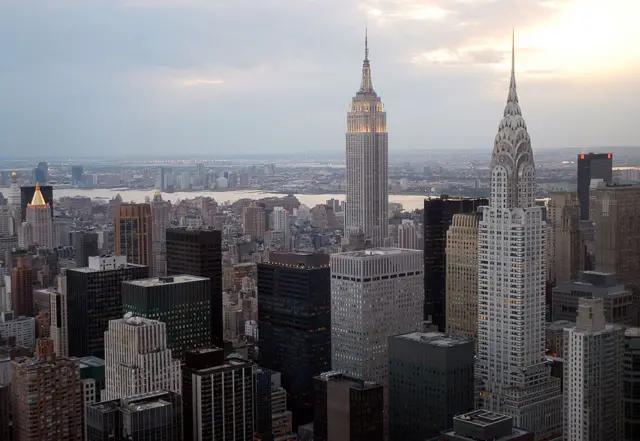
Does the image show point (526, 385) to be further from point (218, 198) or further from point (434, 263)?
point (218, 198)

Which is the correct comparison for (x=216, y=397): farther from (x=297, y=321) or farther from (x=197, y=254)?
(x=197, y=254)

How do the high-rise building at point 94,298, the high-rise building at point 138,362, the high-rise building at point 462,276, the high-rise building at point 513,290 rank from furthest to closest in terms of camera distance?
the high-rise building at point 462,276
the high-rise building at point 94,298
the high-rise building at point 513,290
the high-rise building at point 138,362

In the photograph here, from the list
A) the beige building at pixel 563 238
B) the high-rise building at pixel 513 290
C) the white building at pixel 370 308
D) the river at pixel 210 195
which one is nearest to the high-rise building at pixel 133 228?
the river at pixel 210 195

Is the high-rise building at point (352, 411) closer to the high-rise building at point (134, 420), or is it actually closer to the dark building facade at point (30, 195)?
the high-rise building at point (134, 420)

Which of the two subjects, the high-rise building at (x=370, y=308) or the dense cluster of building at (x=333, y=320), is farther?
the high-rise building at (x=370, y=308)

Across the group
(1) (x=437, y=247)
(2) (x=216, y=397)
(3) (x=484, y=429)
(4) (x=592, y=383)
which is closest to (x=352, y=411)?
(2) (x=216, y=397)

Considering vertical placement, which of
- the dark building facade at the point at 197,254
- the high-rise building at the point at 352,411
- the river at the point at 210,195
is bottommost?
the high-rise building at the point at 352,411

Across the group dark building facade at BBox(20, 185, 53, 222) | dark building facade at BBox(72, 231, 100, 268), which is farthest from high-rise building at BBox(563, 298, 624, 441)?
dark building facade at BBox(20, 185, 53, 222)
